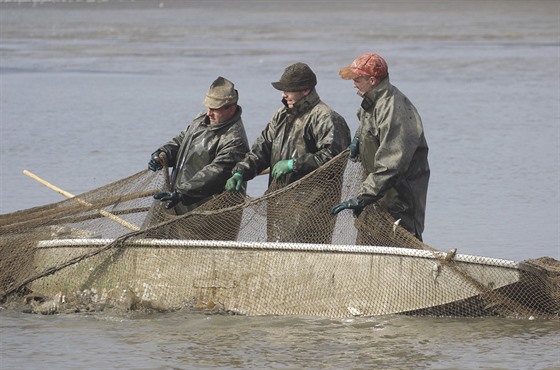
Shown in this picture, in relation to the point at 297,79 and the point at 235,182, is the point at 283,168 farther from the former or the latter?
the point at 297,79

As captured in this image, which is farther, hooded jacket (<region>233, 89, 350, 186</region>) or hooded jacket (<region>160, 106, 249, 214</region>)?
hooded jacket (<region>160, 106, 249, 214</region>)

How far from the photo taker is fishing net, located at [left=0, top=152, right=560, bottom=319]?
8.01m

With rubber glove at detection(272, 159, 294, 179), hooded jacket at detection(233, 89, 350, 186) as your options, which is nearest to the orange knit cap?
hooded jacket at detection(233, 89, 350, 186)

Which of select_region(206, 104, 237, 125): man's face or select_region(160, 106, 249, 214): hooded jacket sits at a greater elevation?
select_region(206, 104, 237, 125): man's face

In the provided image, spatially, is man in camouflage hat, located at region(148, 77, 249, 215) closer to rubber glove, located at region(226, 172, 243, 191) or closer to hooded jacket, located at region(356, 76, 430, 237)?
rubber glove, located at region(226, 172, 243, 191)

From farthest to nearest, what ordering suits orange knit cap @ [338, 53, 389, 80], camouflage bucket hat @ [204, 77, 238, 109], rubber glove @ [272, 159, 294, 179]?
camouflage bucket hat @ [204, 77, 238, 109] < rubber glove @ [272, 159, 294, 179] < orange knit cap @ [338, 53, 389, 80]

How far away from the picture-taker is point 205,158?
29.6 feet

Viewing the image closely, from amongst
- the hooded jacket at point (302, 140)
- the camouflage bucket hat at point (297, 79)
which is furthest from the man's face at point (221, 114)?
the camouflage bucket hat at point (297, 79)

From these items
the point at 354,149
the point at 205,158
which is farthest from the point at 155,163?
the point at 354,149

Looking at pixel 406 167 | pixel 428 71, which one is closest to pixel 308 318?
pixel 406 167

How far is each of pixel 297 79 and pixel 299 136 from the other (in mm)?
383

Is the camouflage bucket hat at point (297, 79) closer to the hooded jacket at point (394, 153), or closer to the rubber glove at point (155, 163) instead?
the hooded jacket at point (394, 153)

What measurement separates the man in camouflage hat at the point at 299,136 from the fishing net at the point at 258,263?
147mm

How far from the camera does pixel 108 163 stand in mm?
15070
